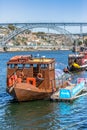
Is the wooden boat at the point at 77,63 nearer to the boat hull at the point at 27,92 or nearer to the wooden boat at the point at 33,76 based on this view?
the wooden boat at the point at 33,76

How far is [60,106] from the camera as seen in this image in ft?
117

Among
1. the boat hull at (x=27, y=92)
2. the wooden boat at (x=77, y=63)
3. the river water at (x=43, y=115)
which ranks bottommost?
the wooden boat at (x=77, y=63)

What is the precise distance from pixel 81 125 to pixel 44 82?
1008 centimetres

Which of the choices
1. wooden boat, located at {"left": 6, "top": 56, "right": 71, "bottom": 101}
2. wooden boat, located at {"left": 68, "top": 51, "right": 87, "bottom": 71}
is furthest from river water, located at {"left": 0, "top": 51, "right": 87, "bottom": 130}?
wooden boat, located at {"left": 68, "top": 51, "right": 87, "bottom": 71}

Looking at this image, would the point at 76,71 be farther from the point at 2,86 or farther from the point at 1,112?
the point at 1,112

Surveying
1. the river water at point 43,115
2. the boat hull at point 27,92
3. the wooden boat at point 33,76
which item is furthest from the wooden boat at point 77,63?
the boat hull at point 27,92

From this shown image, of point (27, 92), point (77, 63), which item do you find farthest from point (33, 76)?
point (77, 63)

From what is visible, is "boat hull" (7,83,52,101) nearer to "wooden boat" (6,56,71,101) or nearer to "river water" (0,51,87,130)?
"wooden boat" (6,56,71,101)

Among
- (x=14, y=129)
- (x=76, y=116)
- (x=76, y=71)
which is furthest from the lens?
(x=76, y=71)

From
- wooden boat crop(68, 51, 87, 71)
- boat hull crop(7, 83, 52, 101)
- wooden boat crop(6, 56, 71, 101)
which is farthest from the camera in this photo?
wooden boat crop(68, 51, 87, 71)

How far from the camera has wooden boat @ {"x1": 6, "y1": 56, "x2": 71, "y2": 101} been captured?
122 feet

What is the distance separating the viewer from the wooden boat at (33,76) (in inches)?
1469

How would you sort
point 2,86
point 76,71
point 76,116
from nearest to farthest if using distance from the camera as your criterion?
point 76,116
point 2,86
point 76,71

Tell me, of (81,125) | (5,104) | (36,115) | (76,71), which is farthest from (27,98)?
(76,71)
